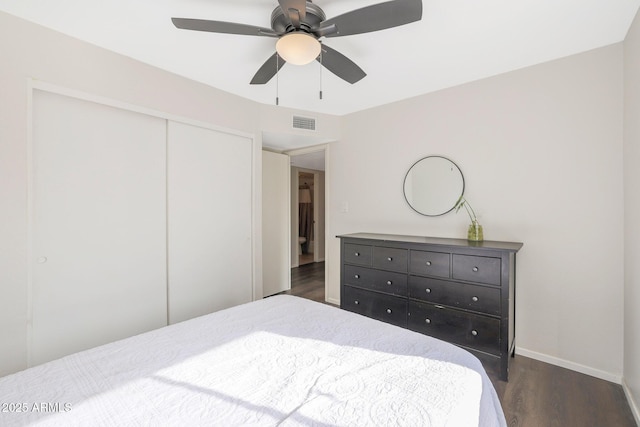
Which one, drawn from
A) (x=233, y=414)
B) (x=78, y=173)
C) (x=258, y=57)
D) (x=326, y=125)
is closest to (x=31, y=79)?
(x=78, y=173)

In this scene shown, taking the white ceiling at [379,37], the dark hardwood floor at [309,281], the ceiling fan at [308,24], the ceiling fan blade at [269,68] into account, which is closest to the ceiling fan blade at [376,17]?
the ceiling fan at [308,24]

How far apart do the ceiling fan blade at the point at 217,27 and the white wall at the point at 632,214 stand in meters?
2.19

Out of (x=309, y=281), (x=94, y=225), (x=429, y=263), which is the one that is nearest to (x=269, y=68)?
(x=94, y=225)

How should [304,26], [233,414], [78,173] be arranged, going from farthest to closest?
[78,173] < [304,26] < [233,414]

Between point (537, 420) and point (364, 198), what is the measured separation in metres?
2.35

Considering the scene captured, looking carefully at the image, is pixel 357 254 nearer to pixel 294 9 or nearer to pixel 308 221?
pixel 294 9

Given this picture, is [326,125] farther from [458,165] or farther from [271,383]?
[271,383]

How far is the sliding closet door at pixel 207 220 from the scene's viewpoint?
8.50 feet

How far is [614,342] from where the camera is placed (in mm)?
2068

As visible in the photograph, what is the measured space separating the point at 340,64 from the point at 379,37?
0.35 metres

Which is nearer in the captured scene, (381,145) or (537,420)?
(537,420)

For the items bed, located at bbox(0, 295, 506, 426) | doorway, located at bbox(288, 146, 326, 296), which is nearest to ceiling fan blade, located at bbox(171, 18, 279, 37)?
bed, located at bbox(0, 295, 506, 426)

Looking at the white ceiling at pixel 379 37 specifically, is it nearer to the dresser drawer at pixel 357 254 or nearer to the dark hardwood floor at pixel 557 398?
the dresser drawer at pixel 357 254

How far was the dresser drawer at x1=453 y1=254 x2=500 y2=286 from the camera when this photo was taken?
6.81 feet
